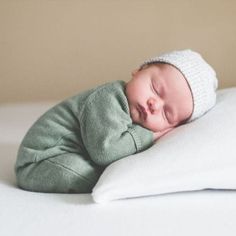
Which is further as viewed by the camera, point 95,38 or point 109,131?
point 95,38

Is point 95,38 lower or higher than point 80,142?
higher

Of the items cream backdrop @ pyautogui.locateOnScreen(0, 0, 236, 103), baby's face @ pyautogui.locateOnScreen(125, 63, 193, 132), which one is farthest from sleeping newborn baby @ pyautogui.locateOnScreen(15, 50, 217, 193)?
cream backdrop @ pyautogui.locateOnScreen(0, 0, 236, 103)

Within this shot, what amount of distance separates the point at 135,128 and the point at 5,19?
110cm

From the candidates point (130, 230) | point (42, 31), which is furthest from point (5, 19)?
point (130, 230)

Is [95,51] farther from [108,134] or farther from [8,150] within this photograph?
[108,134]

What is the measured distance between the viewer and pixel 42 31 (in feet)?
5.89

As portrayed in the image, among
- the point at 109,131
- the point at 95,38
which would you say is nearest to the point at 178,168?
the point at 109,131

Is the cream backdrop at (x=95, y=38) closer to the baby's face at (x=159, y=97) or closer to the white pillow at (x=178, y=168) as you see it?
the baby's face at (x=159, y=97)

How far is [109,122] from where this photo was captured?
880 mm

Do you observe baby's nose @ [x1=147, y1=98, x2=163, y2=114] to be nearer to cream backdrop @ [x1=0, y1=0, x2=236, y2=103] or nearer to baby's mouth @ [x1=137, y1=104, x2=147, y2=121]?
baby's mouth @ [x1=137, y1=104, x2=147, y2=121]

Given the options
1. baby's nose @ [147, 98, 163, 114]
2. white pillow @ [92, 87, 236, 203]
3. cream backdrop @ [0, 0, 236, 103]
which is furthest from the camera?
cream backdrop @ [0, 0, 236, 103]

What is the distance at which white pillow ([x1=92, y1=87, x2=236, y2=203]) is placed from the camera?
0.78 meters

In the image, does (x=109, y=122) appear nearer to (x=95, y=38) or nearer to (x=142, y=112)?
(x=142, y=112)

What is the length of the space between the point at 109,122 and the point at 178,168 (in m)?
0.18
